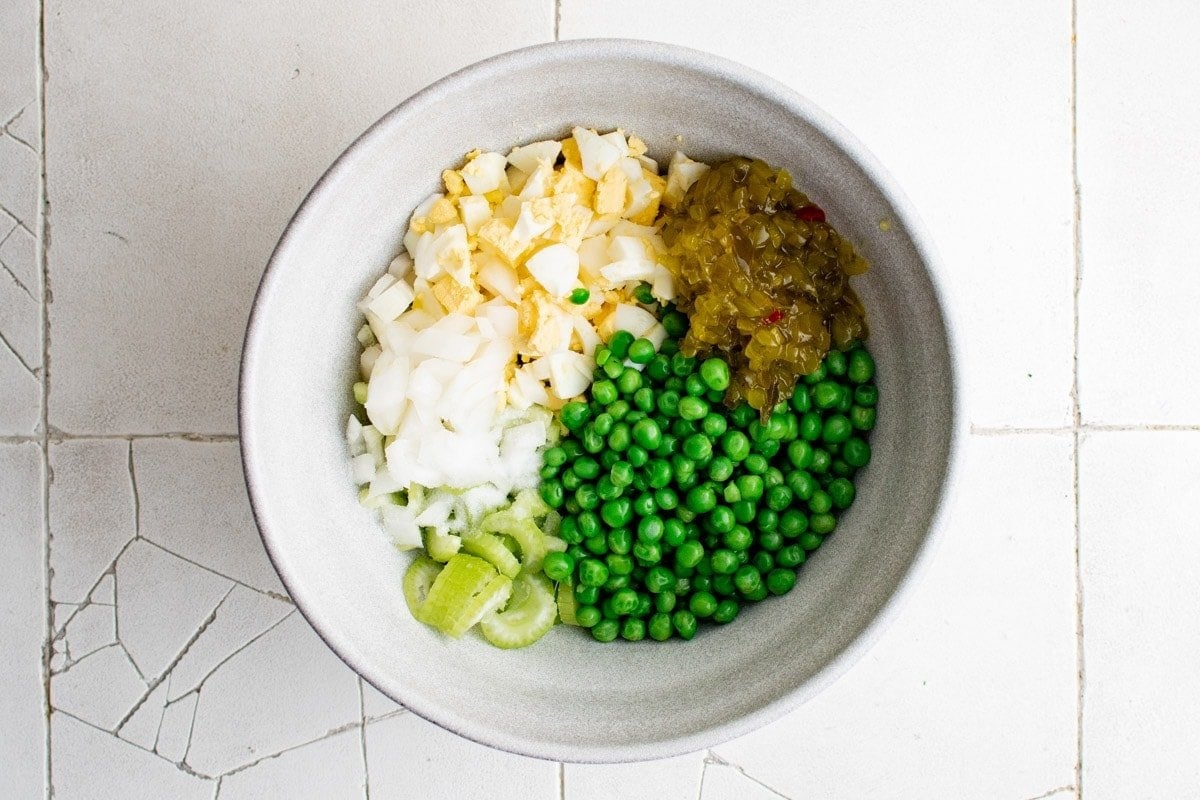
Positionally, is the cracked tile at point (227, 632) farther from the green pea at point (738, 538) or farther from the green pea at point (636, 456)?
the green pea at point (738, 538)

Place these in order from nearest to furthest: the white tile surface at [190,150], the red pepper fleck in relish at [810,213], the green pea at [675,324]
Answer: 1. the red pepper fleck in relish at [810,213]
2. the green pea at [675,324]
3. the white tile surface at [190,150]

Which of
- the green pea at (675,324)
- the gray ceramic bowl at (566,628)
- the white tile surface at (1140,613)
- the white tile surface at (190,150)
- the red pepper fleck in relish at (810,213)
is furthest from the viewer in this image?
the white tile surface at (1140,613)

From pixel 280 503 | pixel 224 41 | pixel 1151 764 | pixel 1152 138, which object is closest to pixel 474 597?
pixel 280 503

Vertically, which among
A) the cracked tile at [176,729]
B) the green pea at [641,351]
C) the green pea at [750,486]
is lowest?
the cracked tile at [176,729]

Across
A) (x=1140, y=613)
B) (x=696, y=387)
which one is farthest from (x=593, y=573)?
(x=1140, y=613)

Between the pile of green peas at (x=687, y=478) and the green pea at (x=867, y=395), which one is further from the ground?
the green pea at (x=867, y=395)

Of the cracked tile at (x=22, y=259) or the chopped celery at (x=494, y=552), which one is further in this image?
the cracked tile at (x=22, y=259)

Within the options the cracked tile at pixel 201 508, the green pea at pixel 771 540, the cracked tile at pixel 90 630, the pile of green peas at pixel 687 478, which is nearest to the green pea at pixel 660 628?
the pile of green peas at pixel 687 478
